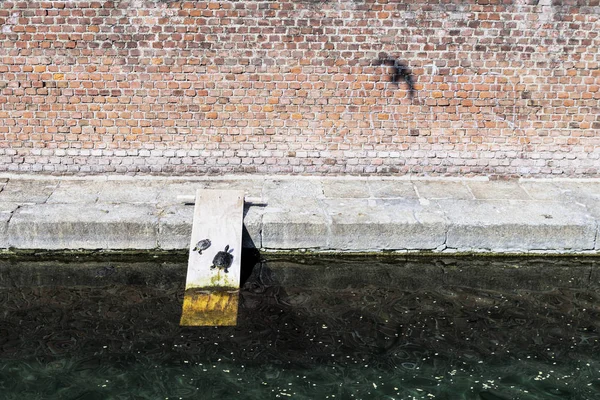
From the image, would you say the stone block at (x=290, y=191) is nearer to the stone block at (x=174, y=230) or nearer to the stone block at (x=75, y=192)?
the stone block at (x=174, y=230)

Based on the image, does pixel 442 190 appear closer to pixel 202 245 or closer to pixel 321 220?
pixel 321 220

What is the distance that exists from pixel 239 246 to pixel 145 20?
8.96 feet

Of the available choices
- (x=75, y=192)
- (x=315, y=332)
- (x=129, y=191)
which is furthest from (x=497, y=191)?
(x=75, y=192)

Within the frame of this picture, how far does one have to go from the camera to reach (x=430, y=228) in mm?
7957

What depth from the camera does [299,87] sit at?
8.75 meters

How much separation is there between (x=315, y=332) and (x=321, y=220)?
1.57m

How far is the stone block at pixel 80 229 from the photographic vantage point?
7801 mm

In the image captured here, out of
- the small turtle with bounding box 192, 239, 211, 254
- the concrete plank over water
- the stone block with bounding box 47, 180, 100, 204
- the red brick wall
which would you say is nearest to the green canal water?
the concrete plank over water

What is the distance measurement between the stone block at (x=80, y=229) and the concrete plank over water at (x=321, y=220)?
0.01 metres

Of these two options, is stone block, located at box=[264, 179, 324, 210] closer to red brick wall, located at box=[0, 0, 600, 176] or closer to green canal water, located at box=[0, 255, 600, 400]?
red brick wall, located at box=[0, 0, 600, 176]

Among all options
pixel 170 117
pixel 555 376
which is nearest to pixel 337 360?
pixel 555 376

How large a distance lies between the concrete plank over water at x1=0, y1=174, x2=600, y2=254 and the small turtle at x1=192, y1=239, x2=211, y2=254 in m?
0.31

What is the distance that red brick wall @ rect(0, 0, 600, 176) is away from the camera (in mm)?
8453

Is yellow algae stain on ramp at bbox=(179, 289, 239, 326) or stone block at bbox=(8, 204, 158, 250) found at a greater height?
stone block at bbox=(8, 204, 158, 250)
